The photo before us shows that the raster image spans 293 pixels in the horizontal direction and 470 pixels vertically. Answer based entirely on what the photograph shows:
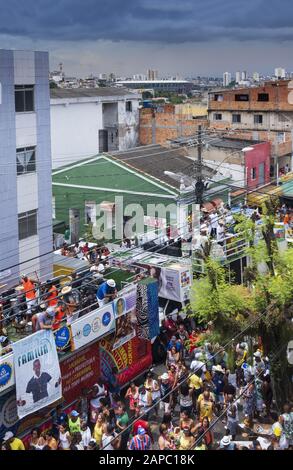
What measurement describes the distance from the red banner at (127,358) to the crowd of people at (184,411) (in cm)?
25

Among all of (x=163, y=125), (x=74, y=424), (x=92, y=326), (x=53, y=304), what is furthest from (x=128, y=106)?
(x=74, y=424)

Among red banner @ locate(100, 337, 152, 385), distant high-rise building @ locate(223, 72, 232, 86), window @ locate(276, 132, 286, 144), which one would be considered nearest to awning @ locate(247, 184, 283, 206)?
window @ locate(276, 132, 286, 144)

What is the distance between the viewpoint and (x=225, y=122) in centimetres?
5025

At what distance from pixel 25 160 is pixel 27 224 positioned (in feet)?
6.96

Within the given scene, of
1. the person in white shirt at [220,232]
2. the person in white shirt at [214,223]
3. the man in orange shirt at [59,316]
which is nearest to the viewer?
the man in orange shirt at [59,316]

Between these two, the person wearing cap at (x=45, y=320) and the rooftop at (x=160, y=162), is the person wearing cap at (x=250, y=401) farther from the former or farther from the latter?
the rooftop at (x=160, y=162)

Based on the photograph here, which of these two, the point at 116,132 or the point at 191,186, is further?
the point at 116,132

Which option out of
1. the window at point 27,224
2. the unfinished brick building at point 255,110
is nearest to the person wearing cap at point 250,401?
the window at point 27,224

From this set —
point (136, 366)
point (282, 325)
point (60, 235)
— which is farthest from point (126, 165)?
point (282, 325)

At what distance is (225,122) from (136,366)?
118 ft

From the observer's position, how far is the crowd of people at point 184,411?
12273 mm

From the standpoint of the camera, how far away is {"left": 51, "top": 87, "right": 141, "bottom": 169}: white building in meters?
42.9

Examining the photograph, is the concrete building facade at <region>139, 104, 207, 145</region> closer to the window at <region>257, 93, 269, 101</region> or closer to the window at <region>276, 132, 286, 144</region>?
the window at <region>257, 93, 269, 101</region>
